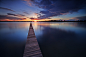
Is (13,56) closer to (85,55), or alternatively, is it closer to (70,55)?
(70,55)

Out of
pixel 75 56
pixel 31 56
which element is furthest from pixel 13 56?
pixel 75 56

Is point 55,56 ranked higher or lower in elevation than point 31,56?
lower

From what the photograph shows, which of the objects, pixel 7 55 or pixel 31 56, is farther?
pixel 7 55

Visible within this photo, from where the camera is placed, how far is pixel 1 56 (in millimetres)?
4582

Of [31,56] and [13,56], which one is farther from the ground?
[31,56]

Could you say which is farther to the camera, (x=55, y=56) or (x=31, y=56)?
(x=55, y=56)

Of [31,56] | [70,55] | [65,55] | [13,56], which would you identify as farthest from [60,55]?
[13,56]

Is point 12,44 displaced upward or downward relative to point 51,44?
downward

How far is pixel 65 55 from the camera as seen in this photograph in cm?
458

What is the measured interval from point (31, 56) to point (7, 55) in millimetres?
3862

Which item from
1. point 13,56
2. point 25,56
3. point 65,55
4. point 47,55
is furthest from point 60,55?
point 13,56

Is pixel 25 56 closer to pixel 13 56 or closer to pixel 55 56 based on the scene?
pixel 13 56

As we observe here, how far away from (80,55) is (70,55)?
1.22 m

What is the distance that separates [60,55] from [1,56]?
688cm
